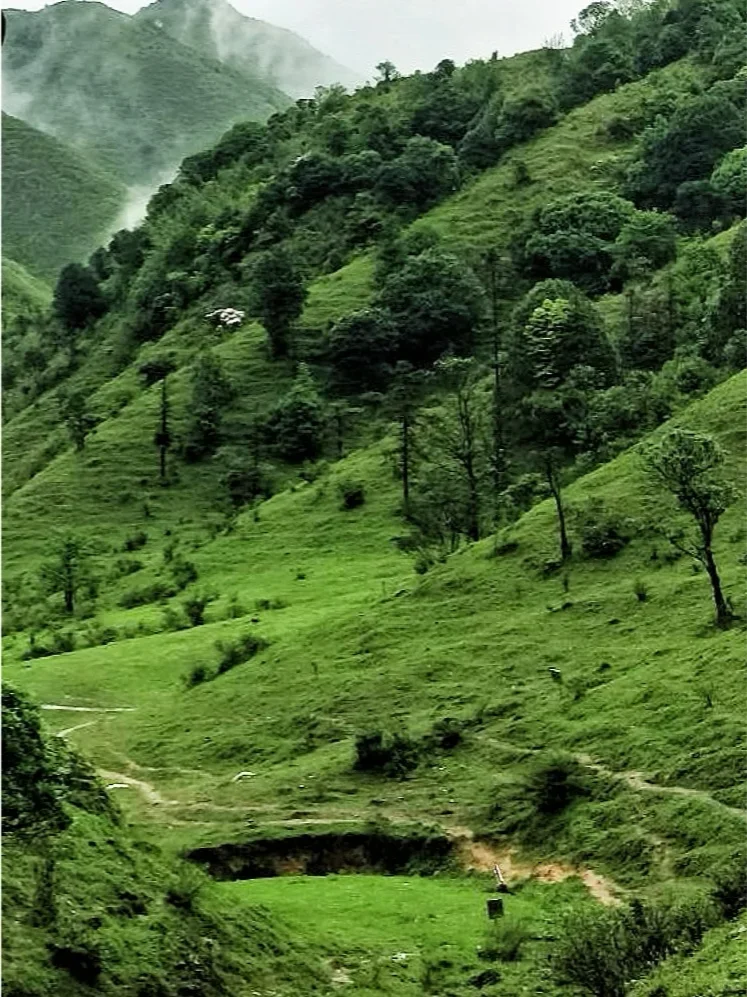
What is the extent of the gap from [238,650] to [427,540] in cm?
1461

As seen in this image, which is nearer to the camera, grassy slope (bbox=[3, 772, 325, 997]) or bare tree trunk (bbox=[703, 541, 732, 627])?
grassy slope (bbox=[3, 772, 325, 997])

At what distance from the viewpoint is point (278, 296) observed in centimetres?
9944

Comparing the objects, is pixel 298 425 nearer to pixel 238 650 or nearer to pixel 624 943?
pixel 238 650

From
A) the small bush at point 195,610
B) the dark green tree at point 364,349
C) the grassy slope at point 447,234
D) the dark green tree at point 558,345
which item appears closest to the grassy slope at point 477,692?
the small bush at point 195,610

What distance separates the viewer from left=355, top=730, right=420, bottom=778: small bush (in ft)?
111

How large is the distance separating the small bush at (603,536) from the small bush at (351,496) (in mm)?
27615

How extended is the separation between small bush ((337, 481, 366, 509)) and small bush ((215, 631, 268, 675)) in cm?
2253

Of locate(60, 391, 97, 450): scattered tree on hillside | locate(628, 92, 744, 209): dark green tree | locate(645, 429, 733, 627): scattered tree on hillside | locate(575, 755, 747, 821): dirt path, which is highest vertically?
locate(628, 92, 744, 209): dark green tree

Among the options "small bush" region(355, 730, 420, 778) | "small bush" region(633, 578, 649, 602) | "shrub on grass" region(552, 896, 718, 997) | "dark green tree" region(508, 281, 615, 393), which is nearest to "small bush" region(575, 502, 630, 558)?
"small bush" region(633, 578, 649, 602)

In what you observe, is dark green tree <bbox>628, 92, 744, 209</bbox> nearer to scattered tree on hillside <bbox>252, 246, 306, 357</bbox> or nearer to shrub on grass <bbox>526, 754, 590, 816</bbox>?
scattered tree on hillside <bbox>252, 246, 306, 357</bbox>

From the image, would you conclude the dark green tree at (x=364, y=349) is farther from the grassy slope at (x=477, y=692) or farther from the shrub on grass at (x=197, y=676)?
the shrub on grass at (x=197, y=676)

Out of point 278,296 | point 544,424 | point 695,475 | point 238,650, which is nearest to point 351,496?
point 544,424

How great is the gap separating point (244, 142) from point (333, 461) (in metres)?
92.4

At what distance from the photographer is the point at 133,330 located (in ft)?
410
